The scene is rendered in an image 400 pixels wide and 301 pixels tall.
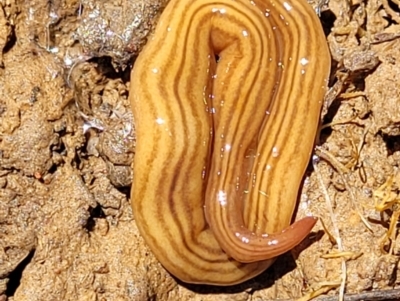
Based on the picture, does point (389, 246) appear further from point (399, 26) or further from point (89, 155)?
point (89, 155)

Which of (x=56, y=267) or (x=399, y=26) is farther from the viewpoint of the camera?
(x=399, y=26)

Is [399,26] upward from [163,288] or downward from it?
upward

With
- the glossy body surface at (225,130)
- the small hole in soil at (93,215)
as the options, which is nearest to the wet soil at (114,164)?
the small hole in soil at (93,215)

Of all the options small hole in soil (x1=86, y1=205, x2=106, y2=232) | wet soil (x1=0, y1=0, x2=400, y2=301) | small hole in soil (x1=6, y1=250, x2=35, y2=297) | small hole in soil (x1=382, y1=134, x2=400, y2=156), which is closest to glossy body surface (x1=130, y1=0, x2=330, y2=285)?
wet soil (x1=0, y1=0, x2=400, y2=301)

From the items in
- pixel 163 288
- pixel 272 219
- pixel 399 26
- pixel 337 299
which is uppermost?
pixel 399 26

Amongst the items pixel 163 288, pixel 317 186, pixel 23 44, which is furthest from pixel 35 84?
pixel 317 186

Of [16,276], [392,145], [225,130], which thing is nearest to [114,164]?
[225,130]
